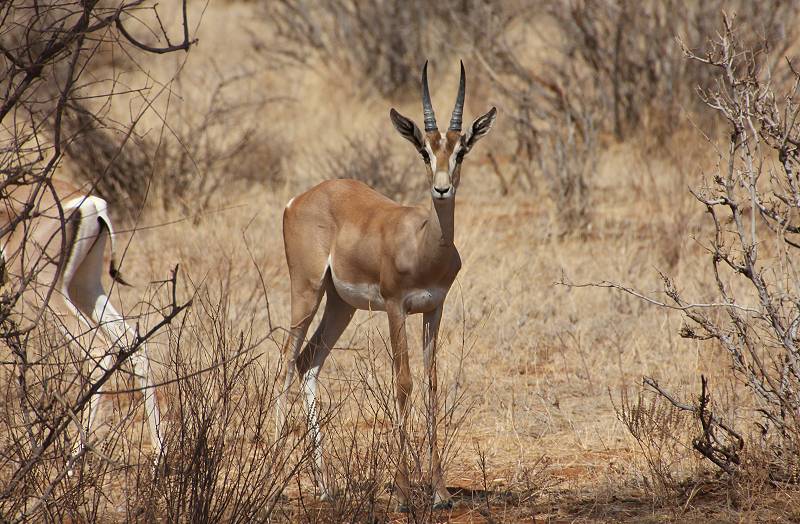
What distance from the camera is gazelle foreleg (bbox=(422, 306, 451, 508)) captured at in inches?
145

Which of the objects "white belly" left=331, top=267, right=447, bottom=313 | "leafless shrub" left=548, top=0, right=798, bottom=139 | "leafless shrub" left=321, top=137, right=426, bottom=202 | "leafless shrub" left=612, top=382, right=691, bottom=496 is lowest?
"leafless shrub" left=612, top=382, right=691, bottom=496

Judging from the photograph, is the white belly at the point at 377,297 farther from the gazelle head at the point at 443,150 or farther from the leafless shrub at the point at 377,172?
the leafless shrub at the point at 377,172

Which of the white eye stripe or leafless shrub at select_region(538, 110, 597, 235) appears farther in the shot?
leafless shrub at select_region(538, 110, 597, 235)

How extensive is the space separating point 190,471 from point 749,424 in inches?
114

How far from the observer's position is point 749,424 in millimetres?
5137

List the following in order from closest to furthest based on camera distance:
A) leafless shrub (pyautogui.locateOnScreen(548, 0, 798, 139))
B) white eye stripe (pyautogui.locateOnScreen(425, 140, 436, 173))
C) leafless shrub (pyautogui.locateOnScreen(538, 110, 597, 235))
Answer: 1. white eye stripe (pyautogui.locateOnScreen(425, 140, 436, 173))
2. leafless shrub (pyautogui.locateOnScreen(538, 110, 597, 235))
3. leafless shrub (pyautogui.locateOnScreen(548, 0, 798, 139))

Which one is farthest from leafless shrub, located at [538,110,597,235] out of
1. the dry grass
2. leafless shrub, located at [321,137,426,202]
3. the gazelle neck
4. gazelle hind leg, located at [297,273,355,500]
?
the gazelle neck

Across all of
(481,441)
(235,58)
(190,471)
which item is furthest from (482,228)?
(235,58)

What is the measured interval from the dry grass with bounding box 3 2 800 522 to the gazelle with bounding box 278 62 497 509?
0.58 ft

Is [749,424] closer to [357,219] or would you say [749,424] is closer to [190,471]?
[357,219]

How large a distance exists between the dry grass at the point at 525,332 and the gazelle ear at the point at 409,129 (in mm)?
797

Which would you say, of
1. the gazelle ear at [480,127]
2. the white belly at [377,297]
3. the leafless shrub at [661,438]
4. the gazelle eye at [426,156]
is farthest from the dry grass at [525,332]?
the gazelle ear at [480,127]

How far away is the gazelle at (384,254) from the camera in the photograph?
444cm

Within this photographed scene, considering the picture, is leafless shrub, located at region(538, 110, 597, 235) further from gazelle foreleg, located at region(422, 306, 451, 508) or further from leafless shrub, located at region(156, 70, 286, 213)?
gazelle foreleg, located at region(422, 306, 451, 508)
